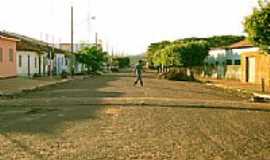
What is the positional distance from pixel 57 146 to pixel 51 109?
7709mm

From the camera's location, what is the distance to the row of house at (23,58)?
44059 mm

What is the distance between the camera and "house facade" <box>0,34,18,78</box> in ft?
140

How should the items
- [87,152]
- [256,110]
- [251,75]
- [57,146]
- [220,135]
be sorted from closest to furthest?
[87,152] < [57,146] < [220,135] < [256,110] < [251,75]

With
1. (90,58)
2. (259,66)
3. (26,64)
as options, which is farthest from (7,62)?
(90,58)

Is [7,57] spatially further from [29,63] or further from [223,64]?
[223,64]

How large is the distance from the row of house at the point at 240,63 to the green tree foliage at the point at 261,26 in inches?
186

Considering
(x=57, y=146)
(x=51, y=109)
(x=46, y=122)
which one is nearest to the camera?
(x=57, y=146)

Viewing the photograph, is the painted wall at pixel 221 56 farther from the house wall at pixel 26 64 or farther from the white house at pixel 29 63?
the house wall at pixel 26 64

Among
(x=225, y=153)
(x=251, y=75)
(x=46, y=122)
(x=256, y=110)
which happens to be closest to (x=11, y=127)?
(x=46, y=122)

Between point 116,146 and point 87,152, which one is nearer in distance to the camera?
point 87,152

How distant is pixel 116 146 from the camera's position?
10148mm

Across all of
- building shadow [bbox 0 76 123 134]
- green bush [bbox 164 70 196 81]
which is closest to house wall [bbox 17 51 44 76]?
green bush [bbox 164 70 196 81]

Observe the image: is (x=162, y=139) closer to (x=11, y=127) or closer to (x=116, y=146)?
(x=116, y=146)

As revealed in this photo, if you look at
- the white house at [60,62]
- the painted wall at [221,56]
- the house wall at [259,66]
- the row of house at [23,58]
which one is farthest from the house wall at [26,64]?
the house wall at [259,66]
